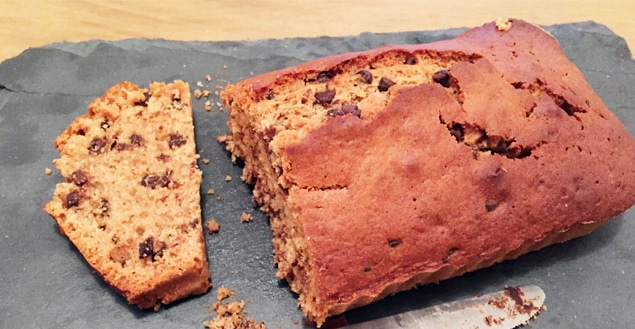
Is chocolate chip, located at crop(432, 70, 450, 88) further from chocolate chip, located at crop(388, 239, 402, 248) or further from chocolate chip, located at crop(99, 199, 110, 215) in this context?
chocolate chip, located at crop(99, 199, 110, 215)

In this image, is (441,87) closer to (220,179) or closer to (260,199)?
(260,199)

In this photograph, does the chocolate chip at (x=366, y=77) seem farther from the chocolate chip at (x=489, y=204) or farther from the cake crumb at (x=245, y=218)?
the cake crumb at (x=245, y=218)

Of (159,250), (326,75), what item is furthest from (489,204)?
(159,250)

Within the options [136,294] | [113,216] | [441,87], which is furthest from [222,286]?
[441,87]

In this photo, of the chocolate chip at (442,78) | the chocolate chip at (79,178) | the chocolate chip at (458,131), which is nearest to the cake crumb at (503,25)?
the chocolate chip at (442,78)

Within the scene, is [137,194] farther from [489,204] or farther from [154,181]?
[489,204]

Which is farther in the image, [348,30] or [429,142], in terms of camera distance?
[348,30]
